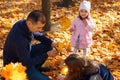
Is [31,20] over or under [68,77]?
over

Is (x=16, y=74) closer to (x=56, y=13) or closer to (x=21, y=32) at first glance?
(x=21, y=32)

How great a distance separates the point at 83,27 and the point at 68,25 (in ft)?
5.01

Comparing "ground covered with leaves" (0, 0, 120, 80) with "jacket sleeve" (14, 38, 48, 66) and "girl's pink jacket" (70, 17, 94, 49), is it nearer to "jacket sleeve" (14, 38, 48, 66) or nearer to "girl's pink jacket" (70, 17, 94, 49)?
"girl's pink jacket" (70, 17, 94, 49)

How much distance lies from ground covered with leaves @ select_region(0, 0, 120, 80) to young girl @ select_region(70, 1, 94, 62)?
0.57 meters

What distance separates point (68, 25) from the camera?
7008mm

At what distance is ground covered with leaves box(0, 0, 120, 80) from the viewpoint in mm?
6004

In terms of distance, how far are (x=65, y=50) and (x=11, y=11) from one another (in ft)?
9.63

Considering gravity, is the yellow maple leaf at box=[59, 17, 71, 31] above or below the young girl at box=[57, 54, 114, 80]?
below

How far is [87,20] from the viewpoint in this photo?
541 cm

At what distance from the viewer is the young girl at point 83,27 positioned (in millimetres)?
5338

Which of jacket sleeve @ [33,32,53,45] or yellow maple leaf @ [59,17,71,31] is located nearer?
jacket sleeve @ [33,32,53,45]

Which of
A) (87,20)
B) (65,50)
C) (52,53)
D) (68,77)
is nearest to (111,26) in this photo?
(65,50)

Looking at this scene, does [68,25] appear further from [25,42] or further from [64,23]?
[25,42]

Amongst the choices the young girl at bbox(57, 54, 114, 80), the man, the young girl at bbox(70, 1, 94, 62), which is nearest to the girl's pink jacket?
the young girl at bbox(70, 1, 94, 62)
